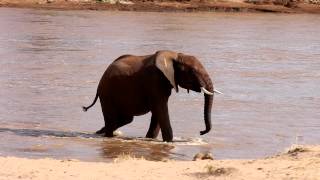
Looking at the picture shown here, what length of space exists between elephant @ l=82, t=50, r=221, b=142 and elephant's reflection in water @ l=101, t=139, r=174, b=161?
14.1 inches

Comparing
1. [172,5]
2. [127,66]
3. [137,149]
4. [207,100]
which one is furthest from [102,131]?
[172,5]

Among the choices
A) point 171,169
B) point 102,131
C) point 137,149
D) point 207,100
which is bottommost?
point 102,131

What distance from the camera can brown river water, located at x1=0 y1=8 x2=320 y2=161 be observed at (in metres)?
13.4

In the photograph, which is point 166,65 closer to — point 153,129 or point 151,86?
point 151,86

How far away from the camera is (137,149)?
12.9 m

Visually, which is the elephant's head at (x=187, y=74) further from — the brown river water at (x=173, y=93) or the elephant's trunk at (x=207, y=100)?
the brown river water at (x=173, y=93)

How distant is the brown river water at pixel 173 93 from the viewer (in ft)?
43.9

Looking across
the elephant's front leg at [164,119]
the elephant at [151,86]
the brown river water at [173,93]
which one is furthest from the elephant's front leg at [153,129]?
the elephant's front leg at [164,119]

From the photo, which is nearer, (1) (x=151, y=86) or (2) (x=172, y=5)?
(1) (x=151, y=86)

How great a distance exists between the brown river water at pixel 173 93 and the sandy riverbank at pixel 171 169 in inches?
80.8

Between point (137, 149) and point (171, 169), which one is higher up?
point (171, 169)

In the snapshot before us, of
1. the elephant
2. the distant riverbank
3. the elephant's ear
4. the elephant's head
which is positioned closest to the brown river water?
the elephant

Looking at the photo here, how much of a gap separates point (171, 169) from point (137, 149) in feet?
10.7

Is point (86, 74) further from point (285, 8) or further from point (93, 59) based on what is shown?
point (285, 8)
